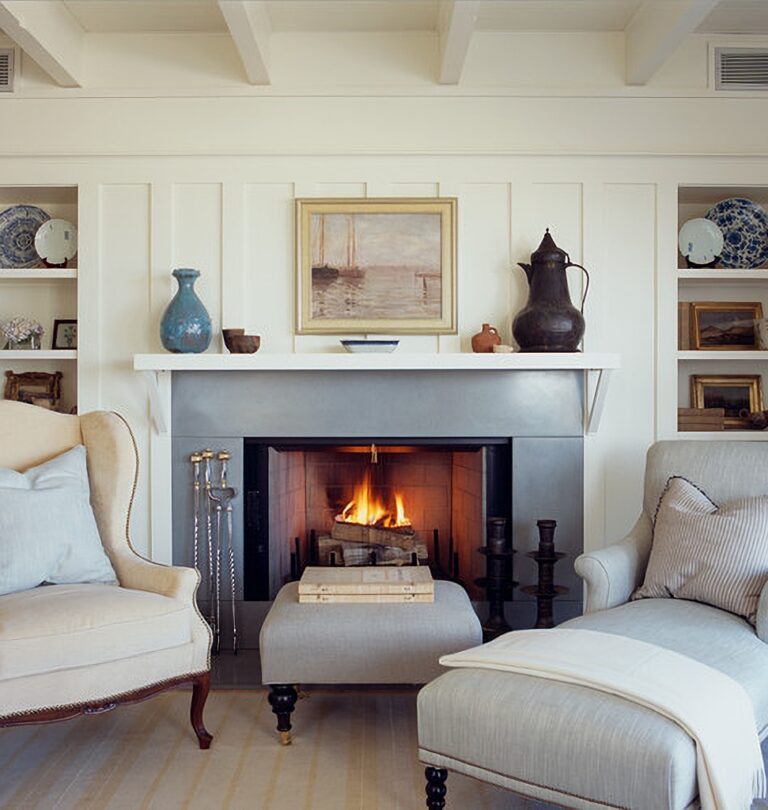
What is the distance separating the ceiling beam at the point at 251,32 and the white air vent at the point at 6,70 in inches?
36.9

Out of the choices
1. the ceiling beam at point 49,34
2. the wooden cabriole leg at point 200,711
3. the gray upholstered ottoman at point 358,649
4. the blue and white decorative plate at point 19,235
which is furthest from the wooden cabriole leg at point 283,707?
the ceiling beam at point 49,34

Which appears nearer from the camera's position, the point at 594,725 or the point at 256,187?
the point at 594,725

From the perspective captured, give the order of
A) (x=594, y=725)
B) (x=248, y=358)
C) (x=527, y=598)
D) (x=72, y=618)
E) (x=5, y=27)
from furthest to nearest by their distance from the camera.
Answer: (x=527, y=598)
(x=248, y=358)
(x=5, y=27)
(x=72, y=618)
(x=594, y=725)

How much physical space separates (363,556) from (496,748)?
1.84m

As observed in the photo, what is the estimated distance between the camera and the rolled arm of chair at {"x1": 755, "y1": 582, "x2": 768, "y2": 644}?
8.63 feet

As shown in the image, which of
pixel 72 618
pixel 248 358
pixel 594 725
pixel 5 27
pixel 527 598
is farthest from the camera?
pixel 527 598

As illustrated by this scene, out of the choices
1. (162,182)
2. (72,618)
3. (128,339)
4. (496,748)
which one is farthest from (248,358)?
(496,748)

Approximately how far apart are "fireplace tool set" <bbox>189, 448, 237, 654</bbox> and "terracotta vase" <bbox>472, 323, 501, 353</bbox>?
106 cm

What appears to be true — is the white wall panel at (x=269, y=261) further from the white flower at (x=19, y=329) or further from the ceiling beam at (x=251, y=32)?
the white flower at (x=19, y=329)

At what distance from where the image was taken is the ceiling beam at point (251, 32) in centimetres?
309

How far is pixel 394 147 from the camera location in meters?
3.75

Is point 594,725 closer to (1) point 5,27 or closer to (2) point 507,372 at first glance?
(2) point 507,372

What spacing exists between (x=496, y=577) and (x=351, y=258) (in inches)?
53.5

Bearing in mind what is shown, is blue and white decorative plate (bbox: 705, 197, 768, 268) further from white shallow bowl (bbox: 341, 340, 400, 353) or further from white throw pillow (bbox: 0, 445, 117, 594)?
white throw pillow (bbox: 0, 445, 117, 594)
